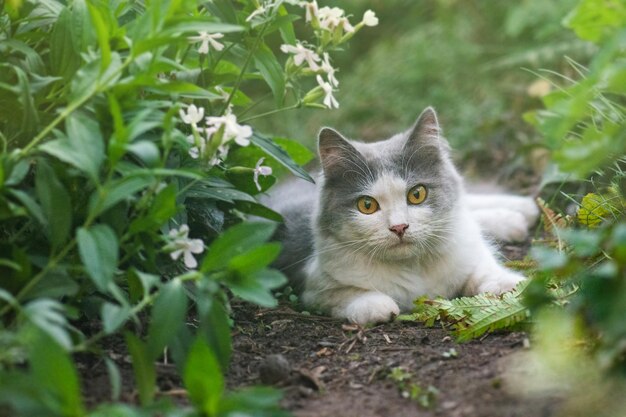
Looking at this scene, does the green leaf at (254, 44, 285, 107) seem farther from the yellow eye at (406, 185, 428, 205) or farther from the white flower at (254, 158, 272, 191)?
the yellow eye at (406, 185, 428, 205)

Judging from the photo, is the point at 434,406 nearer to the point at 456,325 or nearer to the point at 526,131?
the point at 456,325

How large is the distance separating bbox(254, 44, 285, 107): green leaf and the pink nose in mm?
751

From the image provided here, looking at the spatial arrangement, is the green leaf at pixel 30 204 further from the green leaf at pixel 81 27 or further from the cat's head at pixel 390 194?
the cat's head at pixel 390 194

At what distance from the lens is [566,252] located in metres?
3.13

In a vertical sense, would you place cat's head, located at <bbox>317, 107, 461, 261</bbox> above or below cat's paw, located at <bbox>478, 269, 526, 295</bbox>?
above

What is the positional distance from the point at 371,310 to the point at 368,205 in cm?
Result: 49

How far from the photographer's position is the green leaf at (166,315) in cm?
196

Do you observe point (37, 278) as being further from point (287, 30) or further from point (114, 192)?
point (287, 30)

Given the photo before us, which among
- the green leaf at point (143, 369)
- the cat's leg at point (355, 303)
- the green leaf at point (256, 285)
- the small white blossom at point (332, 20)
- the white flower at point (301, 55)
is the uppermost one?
the small white blossom at point (332, 20)

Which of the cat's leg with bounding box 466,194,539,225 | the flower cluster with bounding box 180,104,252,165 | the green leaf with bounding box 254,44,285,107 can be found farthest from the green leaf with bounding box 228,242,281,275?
the cat's leg with bounding box 466,194,539,225

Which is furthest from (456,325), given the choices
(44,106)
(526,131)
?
(526,131)

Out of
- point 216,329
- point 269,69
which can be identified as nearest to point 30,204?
point 216,329

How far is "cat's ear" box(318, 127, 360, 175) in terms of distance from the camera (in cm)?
352

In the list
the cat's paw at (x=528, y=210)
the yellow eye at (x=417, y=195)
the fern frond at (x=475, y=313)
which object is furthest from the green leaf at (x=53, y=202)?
the cat's paw at (x=528, y=210)
